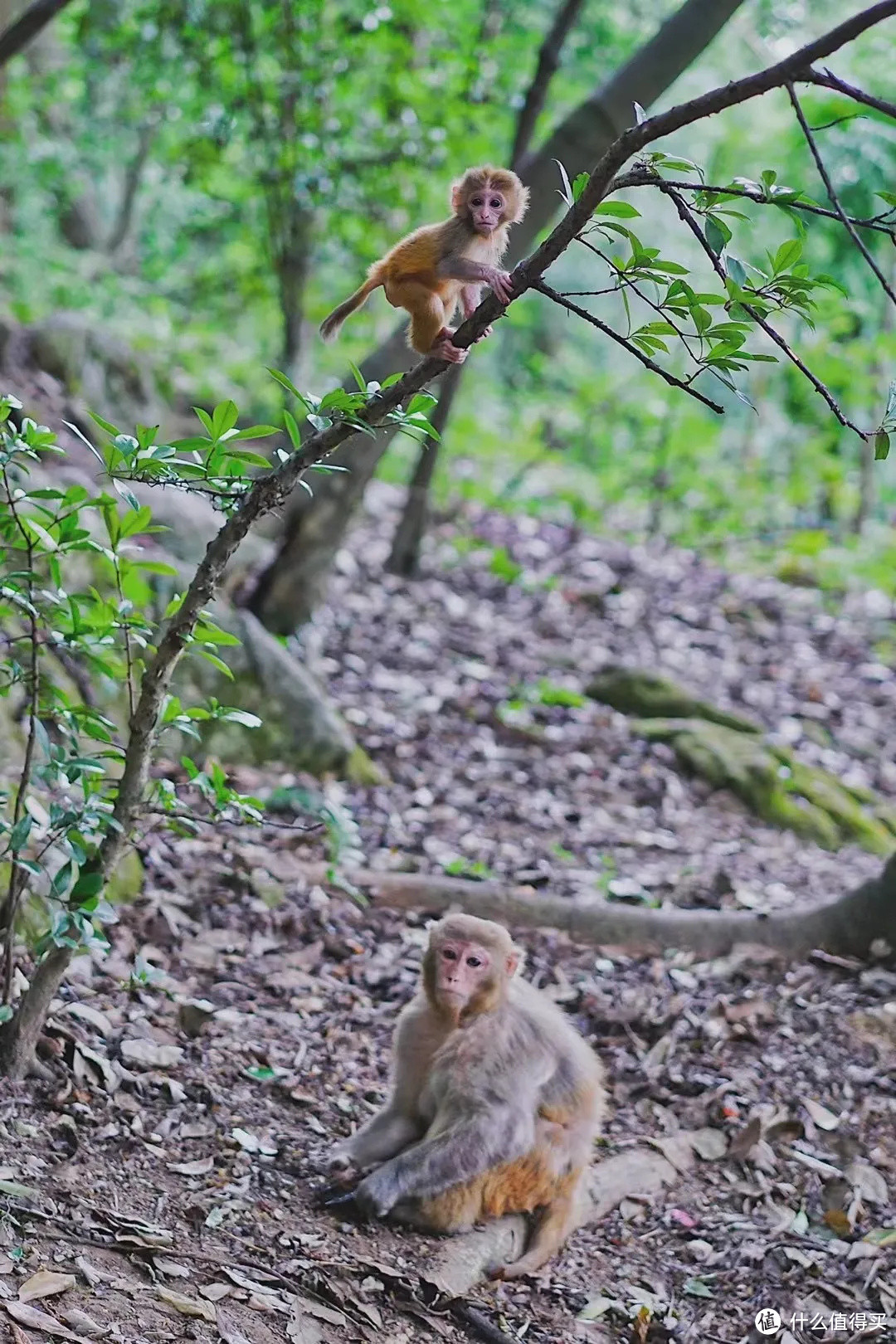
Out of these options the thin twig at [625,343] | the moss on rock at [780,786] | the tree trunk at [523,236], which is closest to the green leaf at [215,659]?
the thin twig at [625,343]

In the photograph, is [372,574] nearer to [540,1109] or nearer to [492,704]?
[492,704]

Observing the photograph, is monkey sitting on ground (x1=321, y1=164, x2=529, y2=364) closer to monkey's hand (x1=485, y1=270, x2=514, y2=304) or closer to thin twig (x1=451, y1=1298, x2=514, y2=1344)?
monkey's hand (x1=485, y1=270, x2=514, y2=304)

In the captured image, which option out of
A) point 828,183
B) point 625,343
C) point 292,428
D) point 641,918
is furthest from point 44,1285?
point 641,918

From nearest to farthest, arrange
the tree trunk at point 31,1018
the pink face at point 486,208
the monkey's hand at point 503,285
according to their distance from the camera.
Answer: the monkey's hand at point 503,285
the pink face at point 486,208
the tree trunk at point 31,1018

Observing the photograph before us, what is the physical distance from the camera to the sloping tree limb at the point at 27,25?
5.96 metres

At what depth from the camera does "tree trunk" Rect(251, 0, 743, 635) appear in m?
6.57

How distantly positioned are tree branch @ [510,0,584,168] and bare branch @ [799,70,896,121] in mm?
5916

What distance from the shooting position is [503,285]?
9.09 feet

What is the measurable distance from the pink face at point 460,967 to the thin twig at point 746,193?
7.32ft

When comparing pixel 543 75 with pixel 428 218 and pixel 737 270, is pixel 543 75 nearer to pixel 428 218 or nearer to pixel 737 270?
pixel 428 218

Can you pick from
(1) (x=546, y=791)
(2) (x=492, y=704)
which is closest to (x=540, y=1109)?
(1) (x=546, y=791)

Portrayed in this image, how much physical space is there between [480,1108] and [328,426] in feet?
6.89

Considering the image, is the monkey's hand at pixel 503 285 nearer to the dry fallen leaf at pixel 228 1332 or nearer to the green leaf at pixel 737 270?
the green leaf at pixel 737 270

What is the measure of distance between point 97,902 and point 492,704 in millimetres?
4993
